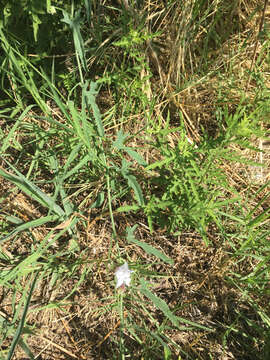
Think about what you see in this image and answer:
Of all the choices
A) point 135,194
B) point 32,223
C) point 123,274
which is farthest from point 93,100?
point 123,274

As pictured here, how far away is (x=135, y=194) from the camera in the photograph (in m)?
1.58

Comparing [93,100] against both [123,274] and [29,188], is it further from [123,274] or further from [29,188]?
[123,274]

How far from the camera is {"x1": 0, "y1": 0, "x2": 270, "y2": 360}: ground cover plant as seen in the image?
5.35 ft

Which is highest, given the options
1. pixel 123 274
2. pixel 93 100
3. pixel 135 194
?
pixel 93 100

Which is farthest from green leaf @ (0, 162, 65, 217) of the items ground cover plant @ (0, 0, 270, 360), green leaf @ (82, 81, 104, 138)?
green leaf @ (82, 81, 104, 138)

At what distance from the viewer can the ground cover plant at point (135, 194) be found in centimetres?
163

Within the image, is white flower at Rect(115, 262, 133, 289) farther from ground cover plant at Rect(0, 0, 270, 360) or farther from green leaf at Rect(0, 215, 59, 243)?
green leaf at Rect(0, 215, 59, 243)

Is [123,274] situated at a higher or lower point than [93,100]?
lower

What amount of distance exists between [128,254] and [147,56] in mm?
1194

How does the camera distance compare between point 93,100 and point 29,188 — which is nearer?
point 93,100

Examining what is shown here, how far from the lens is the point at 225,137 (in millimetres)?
1425

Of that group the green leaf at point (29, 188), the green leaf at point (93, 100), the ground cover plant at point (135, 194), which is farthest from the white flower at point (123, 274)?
the green leaf at point (93, 100)

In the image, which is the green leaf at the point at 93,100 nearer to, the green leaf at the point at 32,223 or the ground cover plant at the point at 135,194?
the ground cover plant at the point at 135,194

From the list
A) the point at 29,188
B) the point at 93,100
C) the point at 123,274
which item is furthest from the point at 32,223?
the point at 93,100
